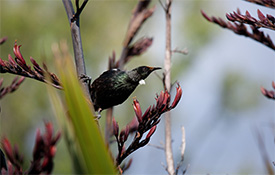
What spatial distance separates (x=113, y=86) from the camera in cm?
190

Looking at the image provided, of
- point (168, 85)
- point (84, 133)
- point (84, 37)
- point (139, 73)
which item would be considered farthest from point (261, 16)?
point (84, 37)

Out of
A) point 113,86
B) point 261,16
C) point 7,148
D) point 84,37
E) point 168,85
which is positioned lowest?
point 84,37

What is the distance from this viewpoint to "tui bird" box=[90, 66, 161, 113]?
180cm

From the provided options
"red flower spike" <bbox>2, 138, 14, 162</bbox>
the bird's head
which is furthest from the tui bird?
"red flower spike" <bbox>2, 138, 14, 162</bbox>

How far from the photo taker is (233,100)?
1128 centimetres

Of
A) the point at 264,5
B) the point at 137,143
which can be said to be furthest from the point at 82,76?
the point at 264,5

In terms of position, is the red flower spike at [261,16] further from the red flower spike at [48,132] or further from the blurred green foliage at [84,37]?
the blurred green foliage at [84,37]

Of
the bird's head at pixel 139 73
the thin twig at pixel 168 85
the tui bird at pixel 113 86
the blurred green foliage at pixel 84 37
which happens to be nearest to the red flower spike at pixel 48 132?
the thin twig at pixel 168 85

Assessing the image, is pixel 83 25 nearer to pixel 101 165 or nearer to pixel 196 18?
pixel 196 18

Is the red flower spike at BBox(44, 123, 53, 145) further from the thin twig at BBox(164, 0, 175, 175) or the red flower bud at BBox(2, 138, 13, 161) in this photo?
the thin twig at BBox(164, 0, 175, 175)

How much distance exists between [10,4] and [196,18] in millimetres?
5203

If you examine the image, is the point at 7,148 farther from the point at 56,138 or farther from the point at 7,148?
the point at 56,138

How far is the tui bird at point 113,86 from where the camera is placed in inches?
70.9

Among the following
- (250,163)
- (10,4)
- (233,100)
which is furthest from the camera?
(233,100)
